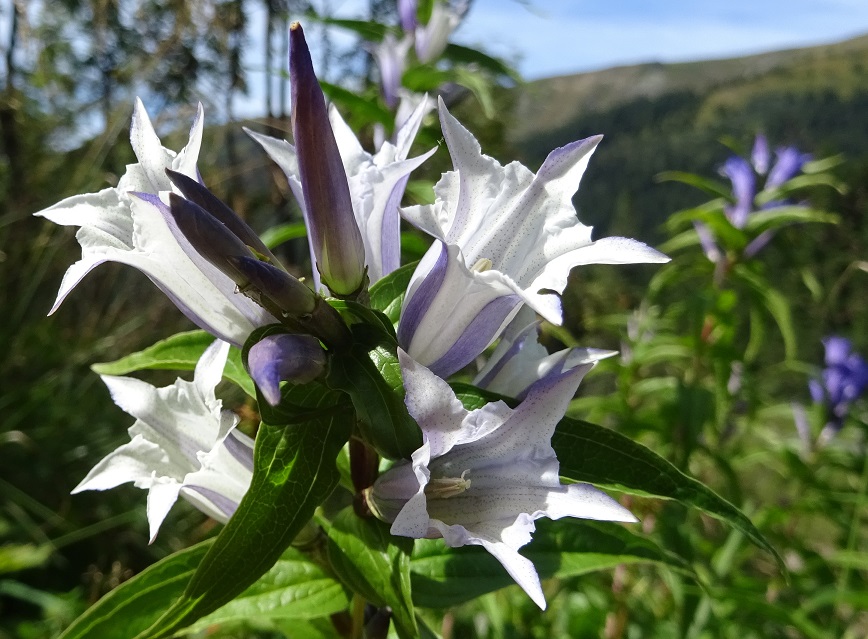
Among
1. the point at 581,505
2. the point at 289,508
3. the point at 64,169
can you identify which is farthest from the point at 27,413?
the point at 581,505

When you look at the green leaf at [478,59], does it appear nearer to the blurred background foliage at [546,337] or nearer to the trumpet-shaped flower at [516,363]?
the blurred background foliage at [546,337]

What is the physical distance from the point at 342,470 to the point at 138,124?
463 mm

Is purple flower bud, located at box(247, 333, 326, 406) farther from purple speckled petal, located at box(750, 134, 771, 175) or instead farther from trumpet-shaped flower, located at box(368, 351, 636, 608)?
purple speckled petal, located at box(750, 134, 771, 175)

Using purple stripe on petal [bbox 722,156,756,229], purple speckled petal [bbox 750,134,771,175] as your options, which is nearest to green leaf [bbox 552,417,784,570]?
purple stripe on petal [bbox 722,156,756,229]

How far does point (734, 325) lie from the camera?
2143mm

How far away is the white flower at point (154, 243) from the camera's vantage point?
69 centimetres

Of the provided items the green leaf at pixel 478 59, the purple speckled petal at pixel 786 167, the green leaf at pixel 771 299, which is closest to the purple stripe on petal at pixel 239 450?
the green leaf at pixel 478 59

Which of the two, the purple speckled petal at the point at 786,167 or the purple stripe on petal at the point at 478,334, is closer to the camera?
the purple stripe on petal at the point at 478,334

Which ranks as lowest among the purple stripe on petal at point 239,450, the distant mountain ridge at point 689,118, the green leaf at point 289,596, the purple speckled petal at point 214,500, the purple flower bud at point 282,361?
the distant mountain ridge at point 689,118

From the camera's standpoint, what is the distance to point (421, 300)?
73 centimetres

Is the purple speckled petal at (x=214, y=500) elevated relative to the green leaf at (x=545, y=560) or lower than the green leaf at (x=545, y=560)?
elevated

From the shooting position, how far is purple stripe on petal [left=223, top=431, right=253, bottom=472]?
32.3 inches

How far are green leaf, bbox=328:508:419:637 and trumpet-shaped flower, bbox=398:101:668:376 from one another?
195 millimetres

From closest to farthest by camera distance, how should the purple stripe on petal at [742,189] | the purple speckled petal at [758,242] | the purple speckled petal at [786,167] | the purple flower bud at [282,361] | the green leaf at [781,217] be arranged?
the purple flower bud at [282,361]
the green leaf at [781,217]
the purple speckled petal at [758,242]
the purple stripe on petal at [742,189]
the purple speckled petal at [786,167]
